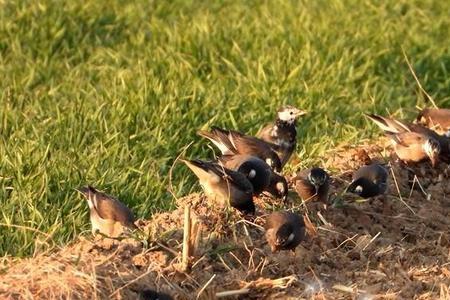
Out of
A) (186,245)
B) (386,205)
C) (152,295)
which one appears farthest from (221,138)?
(152,295)

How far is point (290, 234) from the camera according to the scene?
7055 millimetres

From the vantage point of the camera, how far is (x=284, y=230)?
7031mm

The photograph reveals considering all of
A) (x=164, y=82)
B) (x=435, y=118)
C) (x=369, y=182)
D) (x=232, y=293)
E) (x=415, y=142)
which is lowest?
(x=164, y=82)

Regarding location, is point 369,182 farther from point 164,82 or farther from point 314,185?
point 164,82

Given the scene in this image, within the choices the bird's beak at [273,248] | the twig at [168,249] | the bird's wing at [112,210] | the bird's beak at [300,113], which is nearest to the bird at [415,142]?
the bird's beak at [300,113]

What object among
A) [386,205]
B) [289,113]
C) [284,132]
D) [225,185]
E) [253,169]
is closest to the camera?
[225,185]

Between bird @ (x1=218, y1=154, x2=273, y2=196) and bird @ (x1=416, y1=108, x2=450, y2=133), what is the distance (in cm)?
214

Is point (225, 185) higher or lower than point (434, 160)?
higher

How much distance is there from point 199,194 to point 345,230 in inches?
39.1

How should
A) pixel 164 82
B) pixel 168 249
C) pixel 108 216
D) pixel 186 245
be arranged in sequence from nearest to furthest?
pixel 186 245, pixel 168 249, pixel 108 216, pixel 164 82

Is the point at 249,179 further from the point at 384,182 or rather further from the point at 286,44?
the point at 286,44

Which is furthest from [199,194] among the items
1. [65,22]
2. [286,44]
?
[65,22]

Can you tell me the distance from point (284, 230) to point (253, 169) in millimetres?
982

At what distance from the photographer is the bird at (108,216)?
24.2 feet
